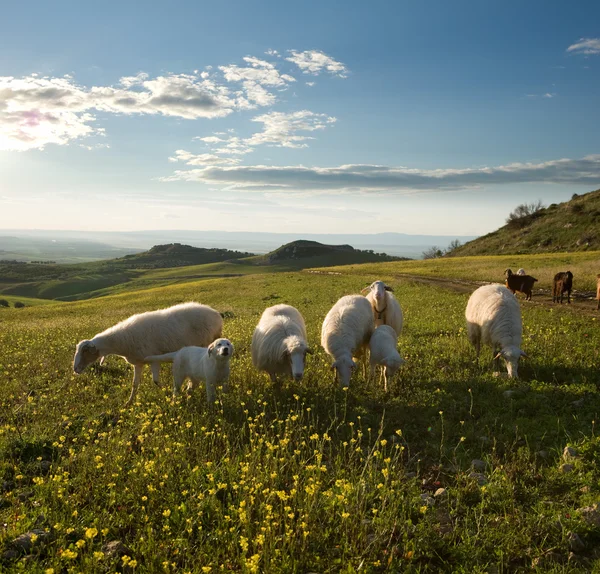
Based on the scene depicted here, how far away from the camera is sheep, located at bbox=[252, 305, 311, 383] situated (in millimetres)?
9656

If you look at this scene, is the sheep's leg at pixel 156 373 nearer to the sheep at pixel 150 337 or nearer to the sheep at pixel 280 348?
the sheep at pixel 150 337

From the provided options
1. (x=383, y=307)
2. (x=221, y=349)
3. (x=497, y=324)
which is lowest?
(x=221, y=349)

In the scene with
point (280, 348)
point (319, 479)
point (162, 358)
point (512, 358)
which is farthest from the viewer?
point (162, 358)

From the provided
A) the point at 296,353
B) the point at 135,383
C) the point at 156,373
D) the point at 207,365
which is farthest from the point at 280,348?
the point at 135,383

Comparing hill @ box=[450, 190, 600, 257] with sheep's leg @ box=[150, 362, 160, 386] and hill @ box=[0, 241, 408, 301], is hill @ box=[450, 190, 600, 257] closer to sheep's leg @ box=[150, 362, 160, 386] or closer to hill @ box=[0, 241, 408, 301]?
hill @ box=[0, 241, 408, 301]

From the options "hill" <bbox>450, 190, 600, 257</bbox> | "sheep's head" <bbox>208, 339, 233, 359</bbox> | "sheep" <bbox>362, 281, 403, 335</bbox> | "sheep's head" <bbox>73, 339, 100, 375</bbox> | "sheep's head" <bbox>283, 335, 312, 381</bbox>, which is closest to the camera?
"sheep's head" <bbox>208, 339, 233, 359</bbox>

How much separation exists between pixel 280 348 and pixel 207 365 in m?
1.83

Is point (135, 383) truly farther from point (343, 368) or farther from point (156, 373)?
point (343, 368)

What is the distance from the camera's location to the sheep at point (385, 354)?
9.72 meters

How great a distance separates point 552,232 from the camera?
2864 inches

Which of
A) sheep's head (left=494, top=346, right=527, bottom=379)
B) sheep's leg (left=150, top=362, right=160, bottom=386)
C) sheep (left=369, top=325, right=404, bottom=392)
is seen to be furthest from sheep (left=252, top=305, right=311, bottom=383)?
sheep's head (left=494, top=346, right=527, bottom=379)

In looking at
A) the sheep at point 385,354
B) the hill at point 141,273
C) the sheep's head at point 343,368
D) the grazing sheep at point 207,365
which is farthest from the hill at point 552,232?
the grazing sheep at point 207,365

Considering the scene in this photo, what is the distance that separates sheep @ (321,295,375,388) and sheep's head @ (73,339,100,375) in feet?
19.7

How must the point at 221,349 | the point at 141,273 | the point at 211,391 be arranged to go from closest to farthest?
the point at 221,349 → the point at 211,391 → the point at 141,273
